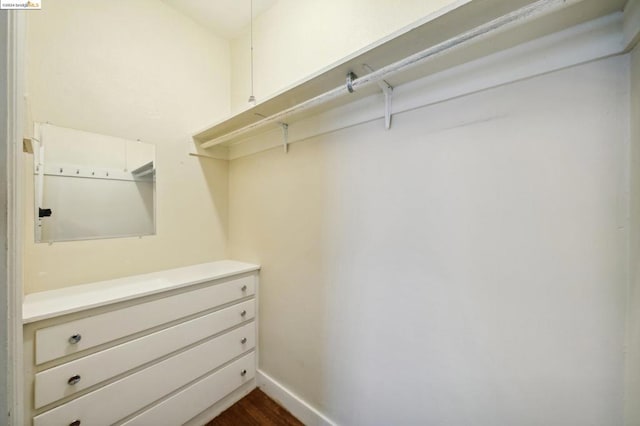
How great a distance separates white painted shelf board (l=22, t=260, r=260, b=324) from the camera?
1096 millimetres

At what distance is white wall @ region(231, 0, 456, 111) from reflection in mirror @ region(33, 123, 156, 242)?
0.88 meters

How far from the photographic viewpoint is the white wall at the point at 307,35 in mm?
1302

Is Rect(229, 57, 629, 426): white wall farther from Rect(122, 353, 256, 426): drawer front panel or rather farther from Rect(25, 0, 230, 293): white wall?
Rect(25, 0, 230, 293): white wall

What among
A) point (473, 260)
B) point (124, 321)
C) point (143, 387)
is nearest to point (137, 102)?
point (124, 321)

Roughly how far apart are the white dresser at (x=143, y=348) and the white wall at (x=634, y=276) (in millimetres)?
1875

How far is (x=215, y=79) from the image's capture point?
214cm

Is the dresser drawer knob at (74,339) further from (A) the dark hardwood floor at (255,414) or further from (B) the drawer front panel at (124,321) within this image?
(A) the dark hardwood floor at (255,414)

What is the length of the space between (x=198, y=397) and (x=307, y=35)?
252 centimetres

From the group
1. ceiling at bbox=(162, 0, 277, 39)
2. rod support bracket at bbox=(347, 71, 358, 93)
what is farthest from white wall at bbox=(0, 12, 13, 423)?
ceiling at bbox=(162, 0, 277, 39)

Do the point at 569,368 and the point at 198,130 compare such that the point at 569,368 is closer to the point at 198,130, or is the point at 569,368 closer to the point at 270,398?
the point at 270,398

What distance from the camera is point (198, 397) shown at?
60.1 inches

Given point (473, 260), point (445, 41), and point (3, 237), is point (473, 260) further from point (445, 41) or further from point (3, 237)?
point (3, 237)

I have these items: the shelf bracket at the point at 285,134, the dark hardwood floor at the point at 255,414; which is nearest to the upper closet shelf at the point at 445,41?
the shelf bracket at the point at 285,134

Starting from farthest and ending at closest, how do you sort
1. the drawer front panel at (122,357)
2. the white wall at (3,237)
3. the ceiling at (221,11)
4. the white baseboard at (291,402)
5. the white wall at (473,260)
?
the ceiling at (221,11)
the white baseboard at (291,402)
the drawer front panel at (122,357)
the white wall at (473,260)
the white wall at (3,237)
